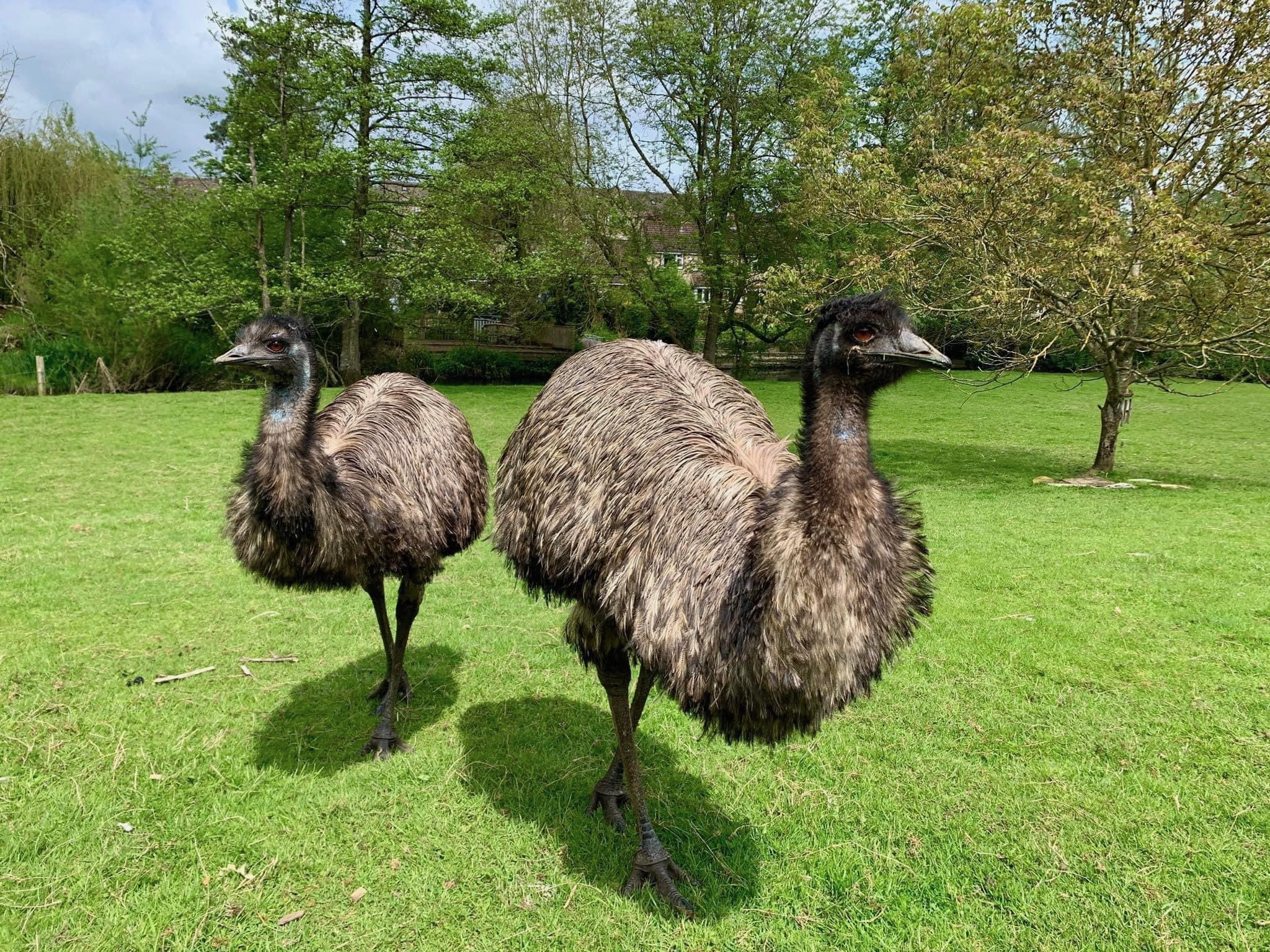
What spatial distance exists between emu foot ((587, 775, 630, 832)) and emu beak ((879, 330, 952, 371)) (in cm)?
236

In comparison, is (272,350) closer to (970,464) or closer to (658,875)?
(658,875)

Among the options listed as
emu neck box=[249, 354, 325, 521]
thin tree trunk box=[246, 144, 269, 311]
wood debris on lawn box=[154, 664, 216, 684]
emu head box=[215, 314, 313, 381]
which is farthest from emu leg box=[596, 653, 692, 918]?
thin tree trunk box=[246, 144, 269, 311]

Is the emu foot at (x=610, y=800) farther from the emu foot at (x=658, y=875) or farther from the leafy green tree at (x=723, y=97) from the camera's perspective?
the leafy green tree at (x=723, y=97)

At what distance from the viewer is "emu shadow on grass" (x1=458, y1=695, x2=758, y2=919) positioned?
3.22 m

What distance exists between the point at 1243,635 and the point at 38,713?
24.8 ft

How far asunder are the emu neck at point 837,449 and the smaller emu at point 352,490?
2.31 m

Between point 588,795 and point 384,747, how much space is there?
110cm

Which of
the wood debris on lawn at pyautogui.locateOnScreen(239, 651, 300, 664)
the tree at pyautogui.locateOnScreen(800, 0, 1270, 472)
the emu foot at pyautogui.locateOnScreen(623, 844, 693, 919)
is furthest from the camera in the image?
the tree at pyautogui.locateOnScreen(800, 0, 1270, 472)

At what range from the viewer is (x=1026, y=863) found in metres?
3.23

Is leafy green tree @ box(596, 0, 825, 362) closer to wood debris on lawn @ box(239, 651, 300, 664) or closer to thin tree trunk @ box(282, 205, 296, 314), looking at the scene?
thin tree trunk @ box(282, 205, 296, 314)

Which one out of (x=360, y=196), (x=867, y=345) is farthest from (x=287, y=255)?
(x=867, y=345)

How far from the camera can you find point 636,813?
3174 mm

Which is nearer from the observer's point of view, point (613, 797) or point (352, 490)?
point (613, 797)

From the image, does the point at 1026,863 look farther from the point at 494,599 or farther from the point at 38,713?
the point at 38,713
